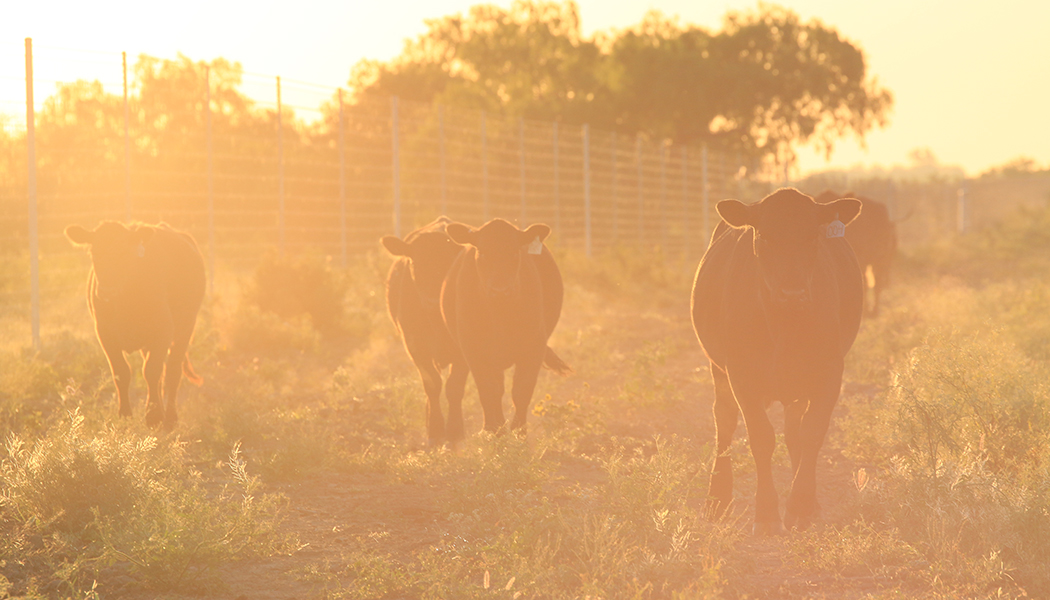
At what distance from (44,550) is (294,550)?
3.96 feet

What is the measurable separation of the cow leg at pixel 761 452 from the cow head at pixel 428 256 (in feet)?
12.1

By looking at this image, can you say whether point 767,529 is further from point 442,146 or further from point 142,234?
point 442,146

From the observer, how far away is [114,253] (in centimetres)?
880

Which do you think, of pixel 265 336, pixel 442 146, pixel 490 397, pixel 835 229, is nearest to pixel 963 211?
pixel 442 146

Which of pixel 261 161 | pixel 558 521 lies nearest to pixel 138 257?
pixel 558 521

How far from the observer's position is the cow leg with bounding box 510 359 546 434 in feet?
26.0

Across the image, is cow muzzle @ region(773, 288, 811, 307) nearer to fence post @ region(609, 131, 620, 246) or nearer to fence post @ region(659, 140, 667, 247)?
fence post @ region(609, 131, 620, 246)

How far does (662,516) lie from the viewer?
195 inches

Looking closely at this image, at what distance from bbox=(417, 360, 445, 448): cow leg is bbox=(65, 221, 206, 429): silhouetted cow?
7.34ft

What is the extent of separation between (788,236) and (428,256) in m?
4.17

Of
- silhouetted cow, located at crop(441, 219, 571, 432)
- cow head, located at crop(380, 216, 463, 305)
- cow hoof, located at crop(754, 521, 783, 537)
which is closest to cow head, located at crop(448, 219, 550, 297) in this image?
silhouetted cow, located at crop(441, 219, 571, 432)

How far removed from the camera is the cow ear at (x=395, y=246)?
8984mm

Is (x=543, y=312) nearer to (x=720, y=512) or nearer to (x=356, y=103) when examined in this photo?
(x=720, y=512)

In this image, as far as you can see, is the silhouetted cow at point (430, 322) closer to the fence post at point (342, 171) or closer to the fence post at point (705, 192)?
the fence post at point (342, 171)
